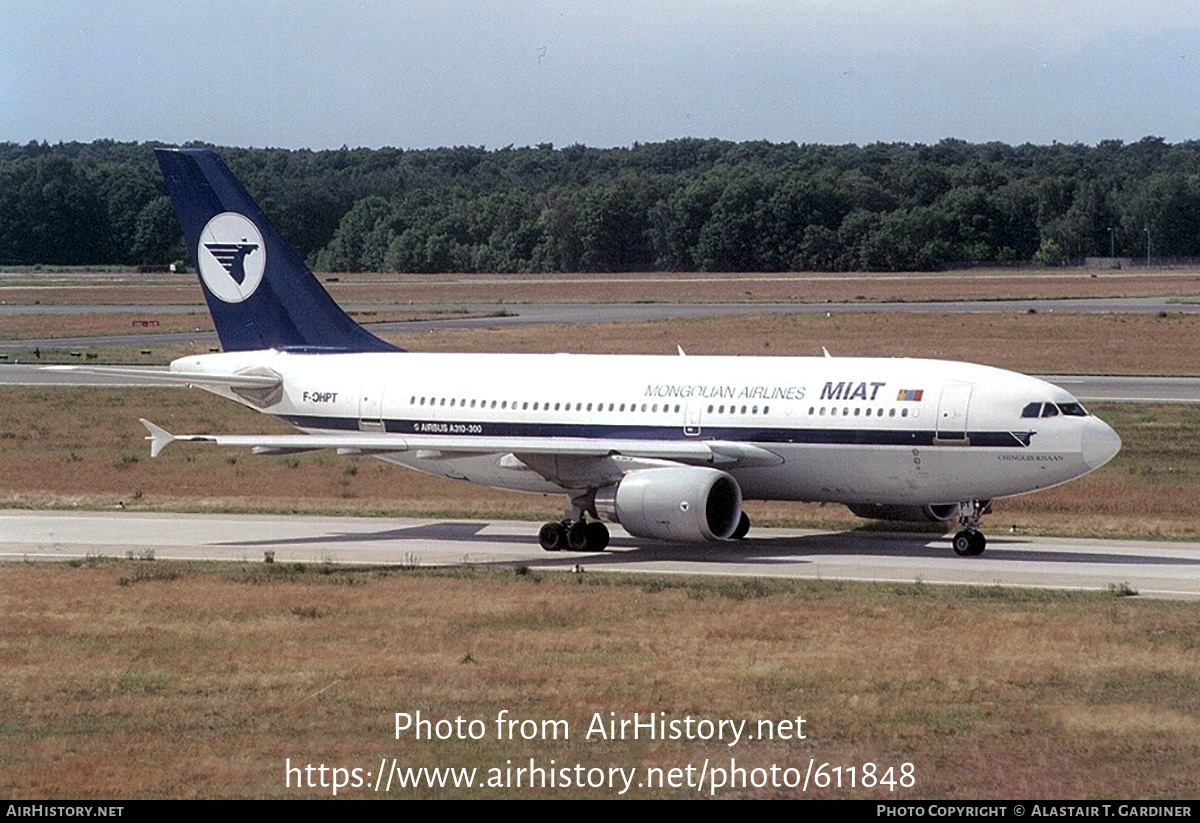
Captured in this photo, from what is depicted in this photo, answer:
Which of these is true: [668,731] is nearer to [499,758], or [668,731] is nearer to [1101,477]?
[499,758]

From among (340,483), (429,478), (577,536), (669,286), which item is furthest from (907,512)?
(669,286)

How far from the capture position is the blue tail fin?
4384cm

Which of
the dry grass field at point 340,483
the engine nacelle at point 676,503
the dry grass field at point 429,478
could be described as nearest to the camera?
the engine nacelle at point 676,503

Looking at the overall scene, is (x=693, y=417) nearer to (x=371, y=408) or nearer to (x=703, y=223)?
(x=371, y=408)

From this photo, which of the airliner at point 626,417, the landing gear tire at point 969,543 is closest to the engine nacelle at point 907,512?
the airliner at point 626,417

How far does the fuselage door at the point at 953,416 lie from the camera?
35.3 m

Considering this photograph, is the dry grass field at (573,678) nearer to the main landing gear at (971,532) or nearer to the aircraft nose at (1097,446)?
the aircraft nose at (1097,446)

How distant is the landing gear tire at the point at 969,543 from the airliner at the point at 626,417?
57 millimetres

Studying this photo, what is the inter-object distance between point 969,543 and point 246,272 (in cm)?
1904

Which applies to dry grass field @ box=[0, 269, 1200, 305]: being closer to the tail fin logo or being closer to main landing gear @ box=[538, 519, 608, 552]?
the tail fin logo

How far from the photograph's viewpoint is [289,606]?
30.0 m

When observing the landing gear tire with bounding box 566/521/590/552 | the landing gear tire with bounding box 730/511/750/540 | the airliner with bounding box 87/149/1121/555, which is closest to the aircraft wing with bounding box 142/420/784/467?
the airliner with bounding box 87/149/1121/555

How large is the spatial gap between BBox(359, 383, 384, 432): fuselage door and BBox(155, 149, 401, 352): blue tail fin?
2.32m
